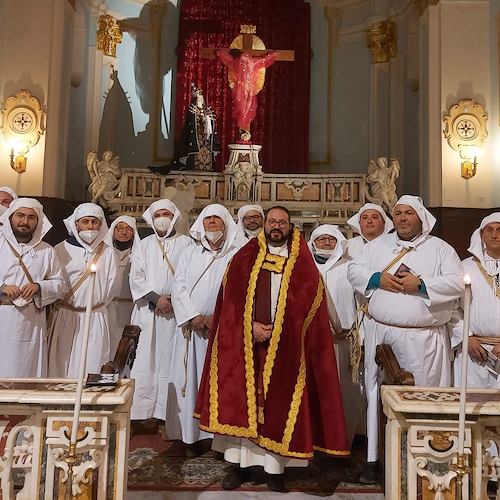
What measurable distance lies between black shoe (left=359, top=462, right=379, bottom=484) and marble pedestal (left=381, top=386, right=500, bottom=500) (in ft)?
3.38

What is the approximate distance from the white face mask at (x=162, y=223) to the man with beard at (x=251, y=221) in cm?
65

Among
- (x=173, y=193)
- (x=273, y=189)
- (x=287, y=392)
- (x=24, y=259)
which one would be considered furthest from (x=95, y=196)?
(x=287, y=392)

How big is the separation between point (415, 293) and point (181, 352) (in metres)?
1.77

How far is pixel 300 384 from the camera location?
3320 millimetres

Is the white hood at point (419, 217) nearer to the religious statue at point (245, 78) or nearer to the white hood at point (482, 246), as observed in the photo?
the white hood at point (482, 246)

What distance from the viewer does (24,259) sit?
4.05 meters

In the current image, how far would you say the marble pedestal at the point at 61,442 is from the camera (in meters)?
2.48

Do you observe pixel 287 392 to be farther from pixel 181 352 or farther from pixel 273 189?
pixel 273 189

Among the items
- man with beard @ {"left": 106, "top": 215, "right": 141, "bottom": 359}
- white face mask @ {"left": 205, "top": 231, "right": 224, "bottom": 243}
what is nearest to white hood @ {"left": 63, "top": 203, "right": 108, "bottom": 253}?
man with beard @ {"left": 106, "top": 215, "right": 141, "bottom": 359}

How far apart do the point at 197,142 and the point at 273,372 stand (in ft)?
22.2

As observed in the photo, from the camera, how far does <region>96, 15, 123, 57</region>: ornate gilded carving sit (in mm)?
10523

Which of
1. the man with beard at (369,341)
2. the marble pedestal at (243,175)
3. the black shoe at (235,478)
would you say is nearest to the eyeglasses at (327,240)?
the man with beard at (369,341)

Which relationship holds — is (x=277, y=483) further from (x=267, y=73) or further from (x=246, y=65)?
(x=267, y=73)

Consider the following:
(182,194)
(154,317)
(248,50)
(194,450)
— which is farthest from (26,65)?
(194,450)
